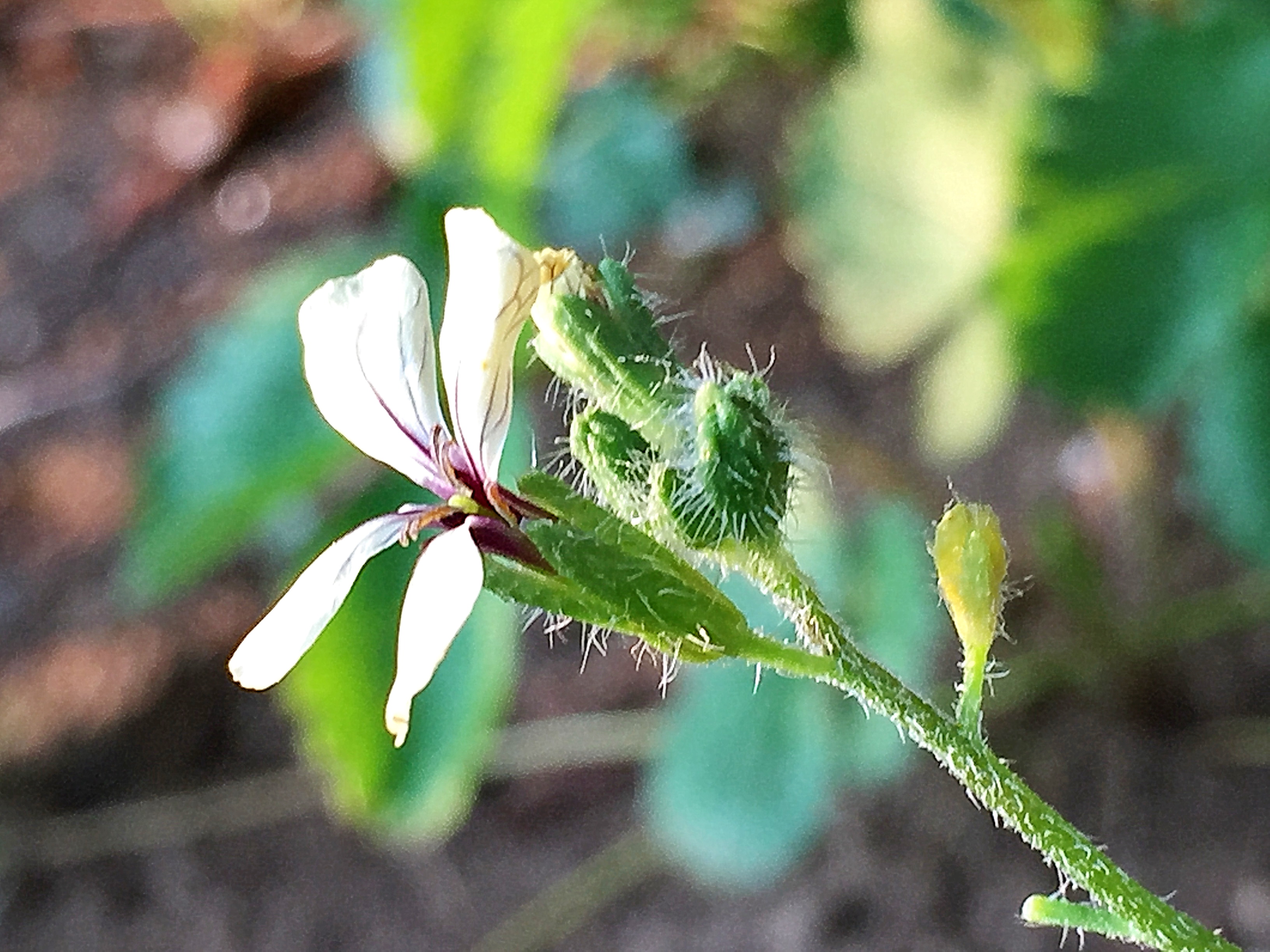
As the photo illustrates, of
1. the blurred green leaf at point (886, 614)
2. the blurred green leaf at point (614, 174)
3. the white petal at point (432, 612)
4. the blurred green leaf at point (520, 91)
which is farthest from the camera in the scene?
the blurred green leaf at point (614, 174)

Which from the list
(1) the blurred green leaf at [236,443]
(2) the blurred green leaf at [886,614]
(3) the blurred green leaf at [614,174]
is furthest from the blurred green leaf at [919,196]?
(1) the blurred green leaf at [236,443]

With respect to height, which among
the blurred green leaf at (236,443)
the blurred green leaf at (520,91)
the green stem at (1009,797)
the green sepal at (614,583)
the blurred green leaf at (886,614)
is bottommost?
the blurred green leaf at (886,614)

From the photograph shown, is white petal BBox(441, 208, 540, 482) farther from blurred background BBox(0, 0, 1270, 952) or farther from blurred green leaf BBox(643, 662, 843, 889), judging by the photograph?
blurred green leaf BBox(643, 662, 843, 889)

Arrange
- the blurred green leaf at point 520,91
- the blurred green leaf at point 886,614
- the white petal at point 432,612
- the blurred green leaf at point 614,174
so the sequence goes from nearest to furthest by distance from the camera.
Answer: the white petal at point 432,612 < the blurred green leaf at point 520,91 < the blurred green leaf at point 886,614 < the blurred green leaf at point 614,174

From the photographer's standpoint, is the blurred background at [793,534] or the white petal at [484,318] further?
the blurred background at [793,534]

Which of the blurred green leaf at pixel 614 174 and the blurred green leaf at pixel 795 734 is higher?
the blurred green leaf at pixel 614 174

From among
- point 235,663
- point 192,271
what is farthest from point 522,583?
point 192,271

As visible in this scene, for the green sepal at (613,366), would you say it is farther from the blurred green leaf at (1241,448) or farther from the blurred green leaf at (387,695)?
the blurred green leaf at (1241,448)
